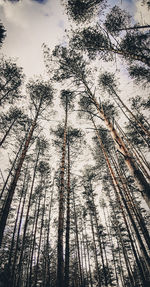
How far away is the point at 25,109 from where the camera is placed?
1075 cm

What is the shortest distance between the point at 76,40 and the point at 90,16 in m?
1.35

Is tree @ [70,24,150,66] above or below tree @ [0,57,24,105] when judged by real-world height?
below

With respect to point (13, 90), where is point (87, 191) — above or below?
below

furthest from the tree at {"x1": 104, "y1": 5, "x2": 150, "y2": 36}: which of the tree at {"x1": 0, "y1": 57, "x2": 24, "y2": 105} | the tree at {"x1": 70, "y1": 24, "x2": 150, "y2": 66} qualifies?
the tree at {"x1": 0, "y1": 57, "x2": 24, "y2": 105}

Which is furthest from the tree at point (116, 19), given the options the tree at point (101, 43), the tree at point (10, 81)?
the tree at point (10, 81)

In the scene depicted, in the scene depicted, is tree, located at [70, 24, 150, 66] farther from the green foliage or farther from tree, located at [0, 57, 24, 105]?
tree, located at [0, 57, 24, 105]

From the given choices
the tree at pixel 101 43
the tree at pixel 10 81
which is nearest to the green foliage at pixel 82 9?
the tree at pixel 101 43

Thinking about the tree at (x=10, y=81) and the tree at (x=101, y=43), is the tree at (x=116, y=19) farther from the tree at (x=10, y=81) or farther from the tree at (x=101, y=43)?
the tree at (x=10, y=81)

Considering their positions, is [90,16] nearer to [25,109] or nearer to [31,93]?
[31,93]

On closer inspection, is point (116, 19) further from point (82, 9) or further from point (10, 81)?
point (10, 81)

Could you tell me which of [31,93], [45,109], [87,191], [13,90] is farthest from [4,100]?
[87,191]

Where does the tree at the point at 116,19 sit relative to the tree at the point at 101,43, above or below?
above

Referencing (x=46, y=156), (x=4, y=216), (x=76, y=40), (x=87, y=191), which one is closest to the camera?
(x=4, y=216)

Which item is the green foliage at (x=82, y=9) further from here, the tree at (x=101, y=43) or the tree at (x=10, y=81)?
the tree at (x=10, y=81)
